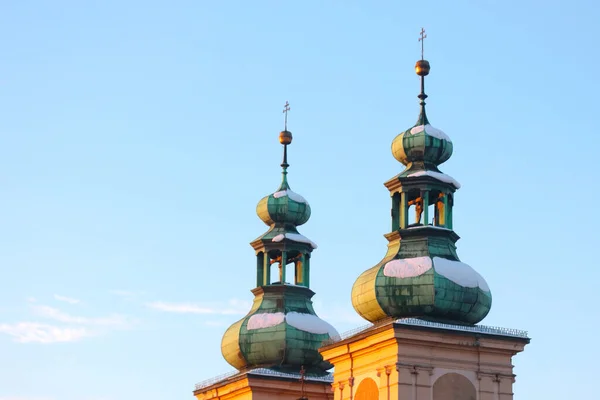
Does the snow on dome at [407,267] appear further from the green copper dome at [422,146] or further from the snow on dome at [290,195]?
the snow on dome at [290,195]

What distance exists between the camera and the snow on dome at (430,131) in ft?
170

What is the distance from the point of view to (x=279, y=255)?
195ft

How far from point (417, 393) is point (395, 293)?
3.12m

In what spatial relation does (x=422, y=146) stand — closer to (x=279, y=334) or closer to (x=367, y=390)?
(x=367, y=390)

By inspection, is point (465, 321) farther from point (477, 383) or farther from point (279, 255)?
point (279, 255)

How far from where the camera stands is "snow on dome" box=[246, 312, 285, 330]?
2235 inches

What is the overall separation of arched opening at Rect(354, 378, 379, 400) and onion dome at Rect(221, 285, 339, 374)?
7.02m

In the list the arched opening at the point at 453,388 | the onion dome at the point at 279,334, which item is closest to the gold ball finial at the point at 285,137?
the onion dome at the point at 279,334

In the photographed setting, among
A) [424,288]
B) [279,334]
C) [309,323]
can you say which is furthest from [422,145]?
[279,334]

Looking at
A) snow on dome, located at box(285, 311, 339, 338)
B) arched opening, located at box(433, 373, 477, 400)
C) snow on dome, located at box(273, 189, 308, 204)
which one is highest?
snow on dome, located at box(273, 189, 308, 204)

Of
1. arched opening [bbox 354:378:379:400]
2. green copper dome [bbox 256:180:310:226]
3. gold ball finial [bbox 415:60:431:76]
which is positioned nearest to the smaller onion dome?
gold ball finial [bbox 415:60:431:76]

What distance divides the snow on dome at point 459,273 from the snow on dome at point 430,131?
464cm

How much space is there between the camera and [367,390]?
48719 millimetres

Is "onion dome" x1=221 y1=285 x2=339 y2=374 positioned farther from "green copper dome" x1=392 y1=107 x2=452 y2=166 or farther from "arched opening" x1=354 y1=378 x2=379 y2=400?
"green copper dome" x1=392 y1=107 x2=452 y2=166
